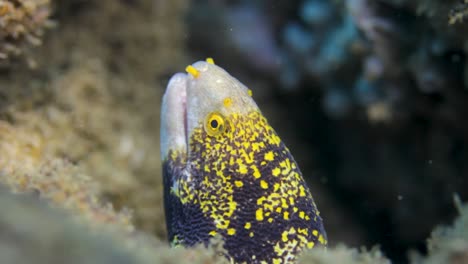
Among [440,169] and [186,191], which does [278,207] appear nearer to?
[186,191]

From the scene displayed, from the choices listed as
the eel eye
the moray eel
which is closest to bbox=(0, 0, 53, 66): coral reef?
the moray eel

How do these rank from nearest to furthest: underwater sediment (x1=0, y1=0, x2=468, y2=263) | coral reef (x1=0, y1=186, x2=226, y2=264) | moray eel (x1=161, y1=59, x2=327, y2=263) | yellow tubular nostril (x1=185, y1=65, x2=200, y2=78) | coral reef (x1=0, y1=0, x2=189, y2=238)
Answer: coral reef (x1=0, y1=186, x2=226, y2=264)
moray eel (x1=161, y1=59, x2=327, y2=263)
yellow tubular nostril (x1=185, y1=65, x2=200, y2=78)
underwater sediment (x1=0, y1=0, x2=468, y2=263)
coral reef (x1=0, y1=0, x2=189, y2=238)

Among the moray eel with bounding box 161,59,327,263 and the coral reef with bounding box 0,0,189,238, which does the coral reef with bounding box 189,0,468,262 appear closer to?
the coral reef with bounding box 0,0,189,238

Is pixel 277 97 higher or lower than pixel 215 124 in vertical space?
higher

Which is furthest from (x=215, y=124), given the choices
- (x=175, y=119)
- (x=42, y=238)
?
(x=42, y=238)

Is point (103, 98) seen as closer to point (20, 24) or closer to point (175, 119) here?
point (20, 24)

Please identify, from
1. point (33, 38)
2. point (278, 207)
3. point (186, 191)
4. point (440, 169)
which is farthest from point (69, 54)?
point (440, 169)
